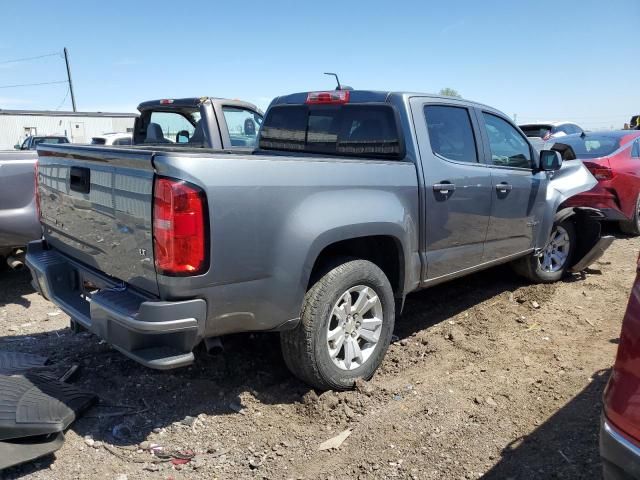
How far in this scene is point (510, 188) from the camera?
4578mm

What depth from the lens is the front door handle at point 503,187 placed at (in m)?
4.43

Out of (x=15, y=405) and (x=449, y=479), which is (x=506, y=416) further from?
(x=15, y=405)

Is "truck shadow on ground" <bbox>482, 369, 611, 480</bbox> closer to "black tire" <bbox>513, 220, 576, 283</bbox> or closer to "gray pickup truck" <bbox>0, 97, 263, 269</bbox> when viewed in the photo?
A: "black tire" <bbox>513, 220, 576, 283</bbox>

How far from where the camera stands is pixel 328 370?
3.22 metres

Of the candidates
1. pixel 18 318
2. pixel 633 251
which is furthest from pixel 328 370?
pixel 633 251

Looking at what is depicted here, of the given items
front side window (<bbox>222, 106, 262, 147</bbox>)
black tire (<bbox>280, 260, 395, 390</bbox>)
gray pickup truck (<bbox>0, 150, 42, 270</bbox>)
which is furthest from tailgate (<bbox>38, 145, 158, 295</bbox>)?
front side window (<bbox>222, 106, 262, 147</bbox>)

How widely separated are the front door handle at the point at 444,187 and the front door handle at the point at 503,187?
2.38ft

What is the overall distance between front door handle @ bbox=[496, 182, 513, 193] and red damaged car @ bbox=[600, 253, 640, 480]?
262 cm

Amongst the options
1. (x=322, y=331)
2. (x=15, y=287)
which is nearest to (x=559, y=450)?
(x=322, y=331)

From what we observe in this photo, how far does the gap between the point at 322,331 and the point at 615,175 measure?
20.4 ft

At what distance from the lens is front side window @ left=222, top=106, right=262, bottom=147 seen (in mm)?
6668

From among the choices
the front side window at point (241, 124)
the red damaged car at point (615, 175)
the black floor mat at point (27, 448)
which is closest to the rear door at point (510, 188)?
the red damaged car at point (615, 175)

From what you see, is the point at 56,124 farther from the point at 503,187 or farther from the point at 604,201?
the point at 503,187

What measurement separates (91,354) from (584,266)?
16.8 ft
